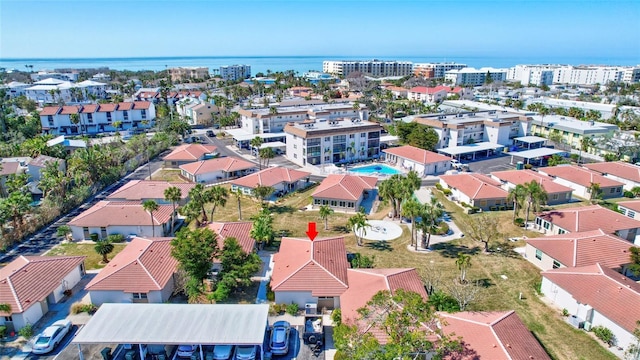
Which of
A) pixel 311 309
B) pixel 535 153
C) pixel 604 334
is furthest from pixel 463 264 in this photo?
pixel 535 153

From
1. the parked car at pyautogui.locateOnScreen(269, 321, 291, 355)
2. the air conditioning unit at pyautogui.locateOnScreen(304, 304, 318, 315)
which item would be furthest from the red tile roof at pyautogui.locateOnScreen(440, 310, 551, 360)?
the parked car at pyautogui.locateOnScreen(269, 321, 291, 355)

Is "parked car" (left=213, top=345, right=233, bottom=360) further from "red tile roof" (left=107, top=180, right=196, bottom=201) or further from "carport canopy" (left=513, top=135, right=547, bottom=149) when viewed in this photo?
"carport canopy" (left=513, top=135, right=547, bottom=149)

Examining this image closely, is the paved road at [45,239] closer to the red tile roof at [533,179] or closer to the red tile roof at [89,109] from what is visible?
the red tile roof at [89,109]

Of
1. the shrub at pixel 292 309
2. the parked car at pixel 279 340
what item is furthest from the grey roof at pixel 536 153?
the parked car at pixel 279 340

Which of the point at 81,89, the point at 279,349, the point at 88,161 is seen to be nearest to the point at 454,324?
the point at 279,349

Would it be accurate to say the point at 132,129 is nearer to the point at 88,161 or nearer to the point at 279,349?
the point at 88,161

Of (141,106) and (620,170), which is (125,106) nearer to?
(141,106)

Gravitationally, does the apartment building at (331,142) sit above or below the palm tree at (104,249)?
above
